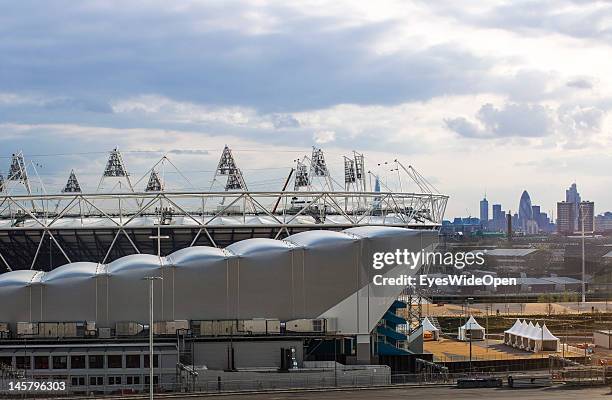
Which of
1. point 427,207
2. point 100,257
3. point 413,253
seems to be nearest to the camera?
point 413,253

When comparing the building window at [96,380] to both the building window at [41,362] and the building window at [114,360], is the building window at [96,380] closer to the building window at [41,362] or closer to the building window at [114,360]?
the building window at [114,360]

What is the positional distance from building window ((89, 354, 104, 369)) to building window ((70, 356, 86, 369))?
1.37ft

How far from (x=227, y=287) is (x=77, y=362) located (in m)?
9.70

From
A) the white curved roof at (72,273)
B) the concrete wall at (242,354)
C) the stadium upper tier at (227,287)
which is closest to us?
the concrete wall at (242,354)

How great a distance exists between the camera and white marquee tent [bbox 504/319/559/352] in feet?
221

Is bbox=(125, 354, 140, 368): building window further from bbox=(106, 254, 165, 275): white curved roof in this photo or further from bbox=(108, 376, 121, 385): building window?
bbox=(106, 254, 165, 275): white curved roof

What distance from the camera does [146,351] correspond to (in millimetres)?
50406

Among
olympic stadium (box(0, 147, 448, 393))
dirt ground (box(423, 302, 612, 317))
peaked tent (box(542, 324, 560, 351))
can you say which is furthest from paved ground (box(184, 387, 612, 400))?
dirt ground (box(423, 302, 612, 317))

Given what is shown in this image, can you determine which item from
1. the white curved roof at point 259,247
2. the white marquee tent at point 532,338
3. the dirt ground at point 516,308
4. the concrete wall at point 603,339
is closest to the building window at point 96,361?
the white curved roof at point 259,247

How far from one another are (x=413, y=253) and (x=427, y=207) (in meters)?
37.5

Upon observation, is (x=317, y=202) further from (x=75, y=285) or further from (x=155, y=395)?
(x=155, y=395)

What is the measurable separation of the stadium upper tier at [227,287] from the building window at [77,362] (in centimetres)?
431

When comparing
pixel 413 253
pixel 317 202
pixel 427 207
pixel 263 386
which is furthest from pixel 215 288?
pixel 427 207

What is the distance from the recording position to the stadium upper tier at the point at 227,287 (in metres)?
54.4
